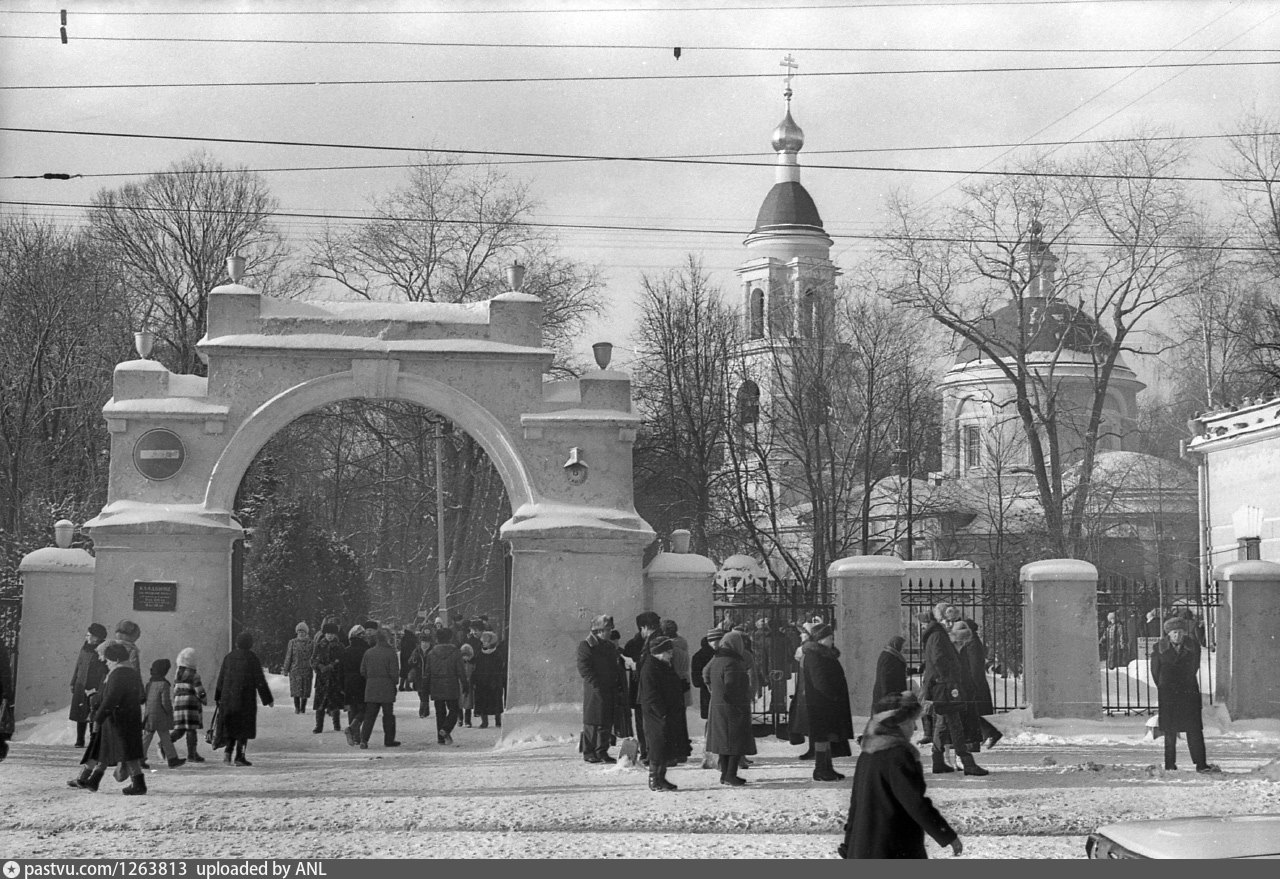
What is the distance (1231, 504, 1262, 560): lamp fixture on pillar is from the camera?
29469 millimetres

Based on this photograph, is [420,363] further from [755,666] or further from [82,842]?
[82,842]

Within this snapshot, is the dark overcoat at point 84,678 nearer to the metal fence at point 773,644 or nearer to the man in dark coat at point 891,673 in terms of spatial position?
the metal fence at point 773,644

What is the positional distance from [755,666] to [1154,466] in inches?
1393

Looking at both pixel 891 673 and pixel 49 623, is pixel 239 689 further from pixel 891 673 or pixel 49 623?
pixel 891 673

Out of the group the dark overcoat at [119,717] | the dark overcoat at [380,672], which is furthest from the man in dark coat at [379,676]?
the dark overcoat at [119,717]

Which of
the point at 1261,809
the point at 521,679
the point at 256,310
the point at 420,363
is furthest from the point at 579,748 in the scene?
the point at 1261,809

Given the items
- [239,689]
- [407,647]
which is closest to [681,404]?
[407,647]

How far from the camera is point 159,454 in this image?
18469mm

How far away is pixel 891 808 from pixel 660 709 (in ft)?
22.2

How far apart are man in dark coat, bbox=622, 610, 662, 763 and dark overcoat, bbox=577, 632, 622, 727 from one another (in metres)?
0.22

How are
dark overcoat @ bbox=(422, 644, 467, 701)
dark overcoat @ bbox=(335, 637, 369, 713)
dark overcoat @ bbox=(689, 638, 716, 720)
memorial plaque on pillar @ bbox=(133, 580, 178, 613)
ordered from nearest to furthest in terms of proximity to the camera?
dark overcoat @ bbox=(689, 638, 716, 720)
memorial plaque on pillar @ bbox=(133, 580, 178, 613)
dark overcoat @ bbox=(335, 637, 369, 713)
dark overcoat @ bbox=(422, 644, 467, 701)

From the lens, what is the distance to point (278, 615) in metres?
35.2

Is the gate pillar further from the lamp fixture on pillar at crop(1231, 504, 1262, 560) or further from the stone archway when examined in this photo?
the lamp fixture on pillar at crop(1231, 504, 1262, 560)

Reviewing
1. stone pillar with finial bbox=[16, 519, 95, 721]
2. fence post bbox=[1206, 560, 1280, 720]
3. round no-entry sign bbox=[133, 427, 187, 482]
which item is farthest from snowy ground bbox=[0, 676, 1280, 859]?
round no-entry sign bbox=[133, 427, 187, 482]
